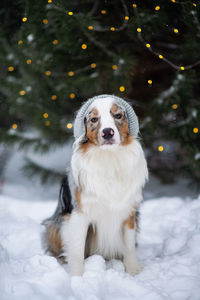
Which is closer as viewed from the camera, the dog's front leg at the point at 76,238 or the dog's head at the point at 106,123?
the dog's head at the point at 106,123

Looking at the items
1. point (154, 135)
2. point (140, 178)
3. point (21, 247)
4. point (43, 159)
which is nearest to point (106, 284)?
point (140, 178)

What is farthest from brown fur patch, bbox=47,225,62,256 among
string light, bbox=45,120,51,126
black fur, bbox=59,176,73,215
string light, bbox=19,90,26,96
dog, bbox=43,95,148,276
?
string light, bbox=19,90,26,96

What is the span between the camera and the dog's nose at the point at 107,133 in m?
2.23

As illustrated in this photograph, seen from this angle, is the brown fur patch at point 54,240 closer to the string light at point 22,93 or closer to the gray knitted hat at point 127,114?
the gray knitted hat at point 127,114

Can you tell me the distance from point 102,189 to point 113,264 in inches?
30.7

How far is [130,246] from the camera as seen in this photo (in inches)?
102

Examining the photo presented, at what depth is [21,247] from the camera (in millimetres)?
2789

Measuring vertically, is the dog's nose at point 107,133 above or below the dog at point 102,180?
above

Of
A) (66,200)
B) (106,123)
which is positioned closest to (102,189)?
(66,200)

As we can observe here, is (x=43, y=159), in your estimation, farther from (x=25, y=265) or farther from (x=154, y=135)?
(x=25, y=265)

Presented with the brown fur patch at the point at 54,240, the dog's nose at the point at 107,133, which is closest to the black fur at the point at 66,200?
the brown fur patch at the point at 54,240

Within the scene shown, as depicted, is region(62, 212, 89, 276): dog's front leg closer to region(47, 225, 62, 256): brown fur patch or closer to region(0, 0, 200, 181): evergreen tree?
region(47, 225, 62, 256): brown fur patch

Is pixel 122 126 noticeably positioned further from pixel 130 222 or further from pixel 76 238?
pixel 76 238

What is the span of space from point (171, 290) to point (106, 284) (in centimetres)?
49
